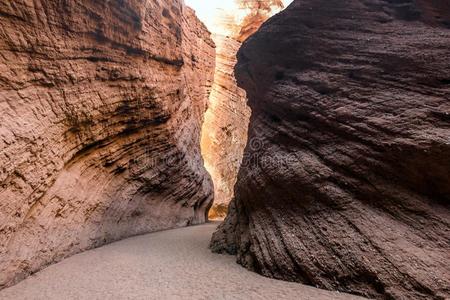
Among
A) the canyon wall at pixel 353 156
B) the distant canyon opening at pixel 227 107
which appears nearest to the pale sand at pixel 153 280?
the canyon wall at pixel 353 156

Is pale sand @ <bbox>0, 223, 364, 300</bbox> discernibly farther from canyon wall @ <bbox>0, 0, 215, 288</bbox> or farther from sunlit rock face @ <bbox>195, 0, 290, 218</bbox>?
sunlit rock face @ <bbox>195, 0, 290, 218</bbox>

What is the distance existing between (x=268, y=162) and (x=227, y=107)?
67.1ft

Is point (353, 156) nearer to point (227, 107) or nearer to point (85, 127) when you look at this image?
point (85, 127)

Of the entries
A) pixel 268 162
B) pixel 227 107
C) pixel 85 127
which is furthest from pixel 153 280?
pixel 227 107

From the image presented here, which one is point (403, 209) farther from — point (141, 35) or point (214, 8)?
point (214, 8)

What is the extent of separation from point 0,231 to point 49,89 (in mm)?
2851

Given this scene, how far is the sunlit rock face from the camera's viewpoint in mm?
23888

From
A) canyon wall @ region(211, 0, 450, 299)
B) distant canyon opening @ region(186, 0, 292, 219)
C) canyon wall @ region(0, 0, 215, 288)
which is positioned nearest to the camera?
canyon wall @ region(211, 0, 450, 299)

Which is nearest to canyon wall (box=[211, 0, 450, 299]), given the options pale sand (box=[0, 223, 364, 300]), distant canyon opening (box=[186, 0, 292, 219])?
pale sand (box=[0, 223, 364, 300])

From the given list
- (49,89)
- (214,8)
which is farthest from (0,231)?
(214,8)

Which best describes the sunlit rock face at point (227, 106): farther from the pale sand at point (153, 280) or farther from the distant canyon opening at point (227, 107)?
the pale sand at point (153, 280)

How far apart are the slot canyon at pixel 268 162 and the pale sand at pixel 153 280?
0.04 m

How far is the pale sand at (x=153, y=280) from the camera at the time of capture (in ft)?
12.5

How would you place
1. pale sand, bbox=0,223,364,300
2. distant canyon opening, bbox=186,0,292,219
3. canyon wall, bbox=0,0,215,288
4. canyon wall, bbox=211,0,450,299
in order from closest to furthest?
canyon wall, bbox=211,0,450,299, pale sand, bbox=0,223,364,300, canyon wall, bbox=0,0,215,288, distant canyon opening, bbox=186,0,292,219
